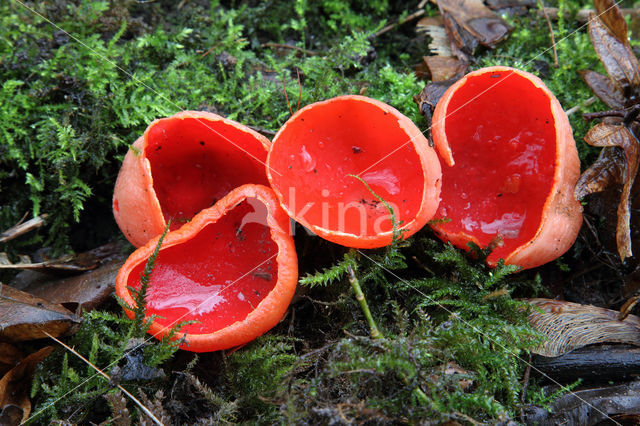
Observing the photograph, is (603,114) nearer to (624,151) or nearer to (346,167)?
(624,151)

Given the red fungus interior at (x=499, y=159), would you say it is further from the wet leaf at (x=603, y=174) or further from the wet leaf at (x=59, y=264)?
the wet leaf at (x=59, y=264)

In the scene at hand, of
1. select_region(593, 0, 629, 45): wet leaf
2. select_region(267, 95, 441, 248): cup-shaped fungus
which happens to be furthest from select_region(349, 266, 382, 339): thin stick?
select_region(593, 0, 629, 45): wet leaf

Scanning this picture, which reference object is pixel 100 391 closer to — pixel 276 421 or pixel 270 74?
pixel 276 421

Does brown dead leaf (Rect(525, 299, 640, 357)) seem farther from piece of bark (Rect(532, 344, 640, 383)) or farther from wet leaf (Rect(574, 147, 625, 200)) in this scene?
wet leaf (Rect(574, 147, 625, 200))

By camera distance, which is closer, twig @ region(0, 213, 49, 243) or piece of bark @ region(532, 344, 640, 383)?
piece of bark @ region(532, 344, 640, 383)

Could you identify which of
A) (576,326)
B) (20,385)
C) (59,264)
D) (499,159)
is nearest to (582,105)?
(499,159)

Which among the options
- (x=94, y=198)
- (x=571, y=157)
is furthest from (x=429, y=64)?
(x=94, y=198)
